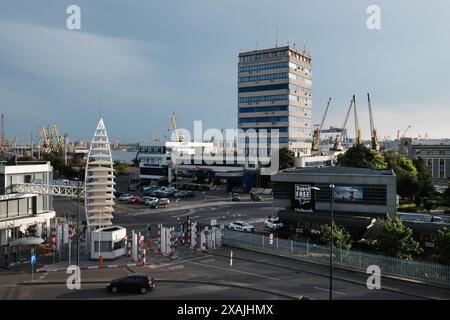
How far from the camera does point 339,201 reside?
3769cm

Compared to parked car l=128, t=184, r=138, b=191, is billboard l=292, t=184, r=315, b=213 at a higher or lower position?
higher

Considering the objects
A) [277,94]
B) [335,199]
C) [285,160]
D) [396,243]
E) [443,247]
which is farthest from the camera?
[277,94]

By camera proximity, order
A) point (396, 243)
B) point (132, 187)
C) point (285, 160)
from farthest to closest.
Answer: point (132, 187)
point (285, 160)
point (396, 243)

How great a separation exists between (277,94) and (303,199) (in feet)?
201

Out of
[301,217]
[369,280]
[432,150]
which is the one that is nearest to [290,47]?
[432,150]

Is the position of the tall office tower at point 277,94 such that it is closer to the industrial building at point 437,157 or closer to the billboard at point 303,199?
the industrial building at point 437,157

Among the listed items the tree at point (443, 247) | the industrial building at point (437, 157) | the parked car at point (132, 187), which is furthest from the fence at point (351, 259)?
the industrial building at point (437, 157)

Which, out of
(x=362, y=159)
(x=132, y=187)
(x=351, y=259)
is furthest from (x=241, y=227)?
(x=132, y=187)

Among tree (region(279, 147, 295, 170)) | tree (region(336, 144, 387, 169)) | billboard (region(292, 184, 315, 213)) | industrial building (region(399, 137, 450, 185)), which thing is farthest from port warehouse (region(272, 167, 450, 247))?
industrial building (region(399, 137, 450, 185))

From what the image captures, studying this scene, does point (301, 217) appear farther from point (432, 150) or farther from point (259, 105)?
point (432, 150)

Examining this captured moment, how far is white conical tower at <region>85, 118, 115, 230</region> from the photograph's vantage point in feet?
109

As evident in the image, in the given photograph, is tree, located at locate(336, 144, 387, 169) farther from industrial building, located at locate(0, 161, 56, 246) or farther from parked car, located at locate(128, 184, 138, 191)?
industrial building, located at locate(0, 161, 56, 246)

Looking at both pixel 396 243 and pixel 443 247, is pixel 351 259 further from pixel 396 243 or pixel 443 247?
pixel 443 247

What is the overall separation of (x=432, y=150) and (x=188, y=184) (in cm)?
7101
